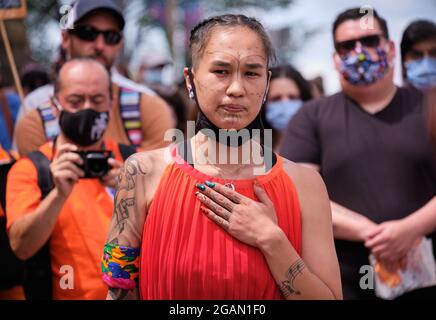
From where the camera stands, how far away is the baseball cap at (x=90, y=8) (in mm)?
4457

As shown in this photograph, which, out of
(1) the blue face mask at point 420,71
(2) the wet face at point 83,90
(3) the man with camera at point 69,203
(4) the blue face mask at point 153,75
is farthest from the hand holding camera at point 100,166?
(4) the blue face mask at point 153,75

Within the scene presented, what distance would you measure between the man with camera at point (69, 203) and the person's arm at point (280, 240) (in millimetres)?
1223

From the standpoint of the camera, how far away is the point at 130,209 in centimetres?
241

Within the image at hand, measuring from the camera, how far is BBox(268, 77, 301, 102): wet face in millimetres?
5379

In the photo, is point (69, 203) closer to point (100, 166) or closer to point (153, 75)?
point (100, 166)

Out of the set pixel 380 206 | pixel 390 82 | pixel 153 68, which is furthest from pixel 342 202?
pixel 153 68

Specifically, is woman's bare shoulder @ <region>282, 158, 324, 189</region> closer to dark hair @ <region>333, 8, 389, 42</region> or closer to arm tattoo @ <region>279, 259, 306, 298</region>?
arm tattoo @ <region>279, 259, 306, 298</region>

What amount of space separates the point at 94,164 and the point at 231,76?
134 centimetres

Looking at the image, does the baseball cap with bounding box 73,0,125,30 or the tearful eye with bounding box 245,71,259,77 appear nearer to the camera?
the tearful eye with bounding box 245,71,259,77

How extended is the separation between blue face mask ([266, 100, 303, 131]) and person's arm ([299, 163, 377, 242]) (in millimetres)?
1444

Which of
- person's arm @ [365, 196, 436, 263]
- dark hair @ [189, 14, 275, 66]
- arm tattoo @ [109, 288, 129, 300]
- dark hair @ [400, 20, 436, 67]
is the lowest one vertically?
person's arm @ [365, 196, 436, 263]

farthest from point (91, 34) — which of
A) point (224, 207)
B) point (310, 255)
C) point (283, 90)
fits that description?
point (310, 255)

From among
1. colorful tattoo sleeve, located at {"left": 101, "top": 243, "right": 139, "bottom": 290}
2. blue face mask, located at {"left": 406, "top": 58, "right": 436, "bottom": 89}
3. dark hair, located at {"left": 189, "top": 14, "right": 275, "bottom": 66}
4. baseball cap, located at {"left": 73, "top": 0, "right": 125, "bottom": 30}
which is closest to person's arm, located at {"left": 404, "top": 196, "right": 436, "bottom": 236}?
blue face mask, located at {"left": 406, "top": 58, "right": 436, "bottom": 89}

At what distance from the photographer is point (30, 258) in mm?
3393
